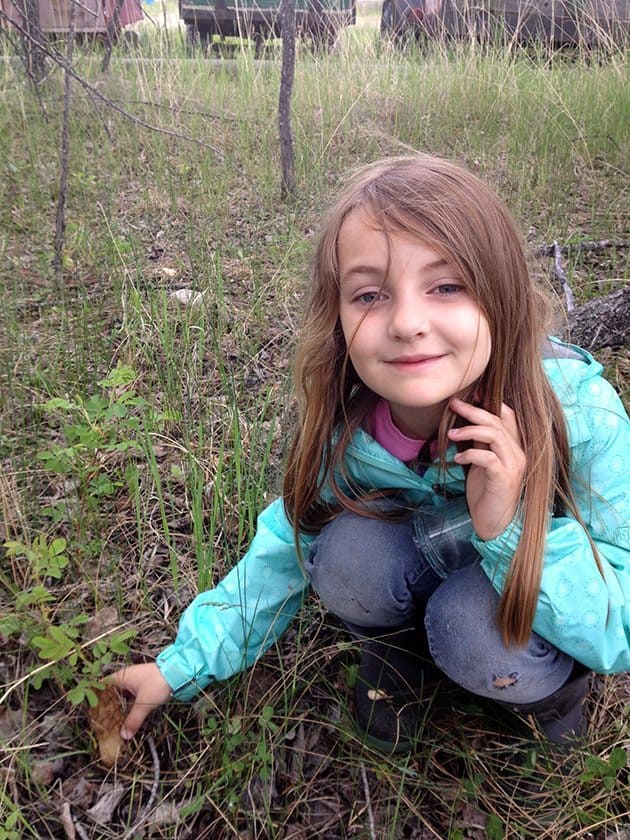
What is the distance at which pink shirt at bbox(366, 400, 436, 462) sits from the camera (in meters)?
1.36

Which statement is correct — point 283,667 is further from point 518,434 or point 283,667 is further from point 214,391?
point 214,391

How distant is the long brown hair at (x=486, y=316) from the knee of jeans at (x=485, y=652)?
0.12ft

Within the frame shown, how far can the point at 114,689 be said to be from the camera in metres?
1.42

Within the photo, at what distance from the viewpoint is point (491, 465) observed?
1.11 metres

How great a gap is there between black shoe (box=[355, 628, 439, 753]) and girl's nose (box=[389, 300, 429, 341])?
26.9 inches

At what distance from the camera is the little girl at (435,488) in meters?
1.12

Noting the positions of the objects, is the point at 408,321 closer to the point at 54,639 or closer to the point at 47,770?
the point at 54,639

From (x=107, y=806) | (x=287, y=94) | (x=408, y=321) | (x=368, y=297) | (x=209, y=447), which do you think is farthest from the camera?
(x=287, y=94)

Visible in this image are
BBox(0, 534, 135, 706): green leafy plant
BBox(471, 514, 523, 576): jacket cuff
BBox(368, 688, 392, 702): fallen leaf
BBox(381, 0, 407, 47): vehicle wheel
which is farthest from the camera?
BBox(381, 0, 407, 47): vehicle wheel

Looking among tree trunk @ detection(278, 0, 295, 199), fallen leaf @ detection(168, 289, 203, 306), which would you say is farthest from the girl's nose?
tree trunk @ detection(278, 0, 295, 199)

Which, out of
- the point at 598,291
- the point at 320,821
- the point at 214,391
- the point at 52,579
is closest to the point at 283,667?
the point at 320,821

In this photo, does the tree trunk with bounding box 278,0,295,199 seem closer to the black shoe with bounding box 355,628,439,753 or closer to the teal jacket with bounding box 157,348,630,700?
the teal jacket with bounding box 157,348,630,700

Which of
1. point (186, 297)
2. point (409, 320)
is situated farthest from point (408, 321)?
point (186, 297)

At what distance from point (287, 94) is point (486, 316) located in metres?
2.73
